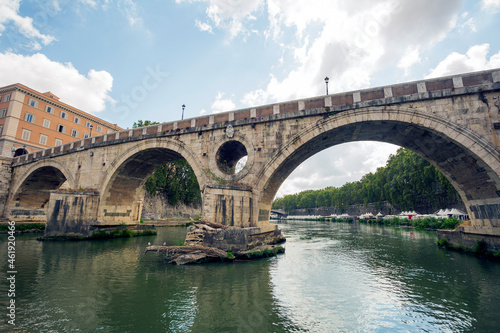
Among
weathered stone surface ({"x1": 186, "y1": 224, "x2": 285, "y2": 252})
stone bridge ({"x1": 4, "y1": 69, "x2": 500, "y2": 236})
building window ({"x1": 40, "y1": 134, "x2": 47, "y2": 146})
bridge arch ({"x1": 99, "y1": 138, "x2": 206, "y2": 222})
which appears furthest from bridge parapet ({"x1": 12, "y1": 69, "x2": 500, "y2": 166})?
building window ({"x1": 40, "y1": 134, "x2": 47, "y2": 146})

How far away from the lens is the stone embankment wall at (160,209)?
3741 centimetres

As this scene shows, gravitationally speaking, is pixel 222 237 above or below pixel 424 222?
below

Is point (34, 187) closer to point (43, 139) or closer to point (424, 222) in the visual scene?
point (43, 139)

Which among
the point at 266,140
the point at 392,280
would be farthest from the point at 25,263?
the point at 392,280

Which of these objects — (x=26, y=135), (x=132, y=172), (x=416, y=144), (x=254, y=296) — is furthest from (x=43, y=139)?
(x=416, y=144)

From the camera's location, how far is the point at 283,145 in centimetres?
1348

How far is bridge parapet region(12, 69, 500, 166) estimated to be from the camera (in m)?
10.8

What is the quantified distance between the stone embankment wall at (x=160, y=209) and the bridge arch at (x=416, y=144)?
92.5ft

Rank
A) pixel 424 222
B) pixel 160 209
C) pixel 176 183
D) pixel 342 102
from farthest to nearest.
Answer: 1. pixel 176 183
2. pixel 160 209
3. pixel 424 222
4. pixel 342 102

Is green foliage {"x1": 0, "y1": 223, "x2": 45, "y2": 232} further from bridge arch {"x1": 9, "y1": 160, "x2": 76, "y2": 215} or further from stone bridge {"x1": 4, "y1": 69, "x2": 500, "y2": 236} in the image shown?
stone bridge {"x1": 4, "y1": 69, "x2": 500, "y2": 236}

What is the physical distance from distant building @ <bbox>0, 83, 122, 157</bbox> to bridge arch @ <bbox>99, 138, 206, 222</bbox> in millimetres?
12292

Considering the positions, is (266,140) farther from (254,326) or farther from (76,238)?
(76,238)

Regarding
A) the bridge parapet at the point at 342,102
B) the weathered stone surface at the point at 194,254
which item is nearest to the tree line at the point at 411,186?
the bridge parapet at the point at 342,102

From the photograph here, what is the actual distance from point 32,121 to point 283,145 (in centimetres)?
3852
